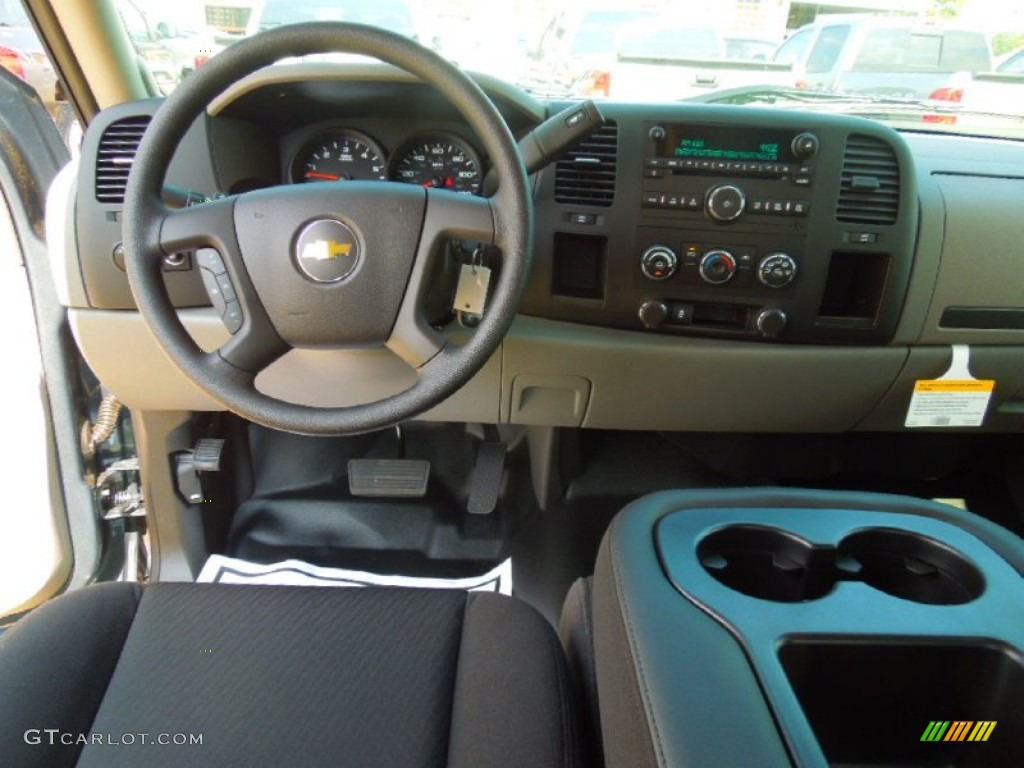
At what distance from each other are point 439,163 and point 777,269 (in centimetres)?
65

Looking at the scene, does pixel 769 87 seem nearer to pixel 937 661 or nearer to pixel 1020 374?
pixel 1020 374

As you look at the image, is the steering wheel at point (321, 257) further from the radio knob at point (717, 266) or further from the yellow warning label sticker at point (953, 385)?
the yellow warning label sticker at point (953, 385)

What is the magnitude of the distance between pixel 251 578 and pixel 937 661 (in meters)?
1.41

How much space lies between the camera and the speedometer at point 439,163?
1325 millimetres

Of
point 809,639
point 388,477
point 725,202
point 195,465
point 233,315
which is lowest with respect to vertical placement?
point 388,477

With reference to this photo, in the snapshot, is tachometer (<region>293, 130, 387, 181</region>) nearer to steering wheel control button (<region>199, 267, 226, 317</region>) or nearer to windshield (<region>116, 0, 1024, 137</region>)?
windshield (<region>116, 0, 1024, 137</region>)

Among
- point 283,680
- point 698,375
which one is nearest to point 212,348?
point 283,680

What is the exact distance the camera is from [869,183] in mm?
1270

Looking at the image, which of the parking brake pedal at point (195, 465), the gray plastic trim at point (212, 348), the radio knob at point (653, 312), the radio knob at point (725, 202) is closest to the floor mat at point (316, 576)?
the parking brake pedal at point (195, 465)

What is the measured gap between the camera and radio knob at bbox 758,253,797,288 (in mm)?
1300

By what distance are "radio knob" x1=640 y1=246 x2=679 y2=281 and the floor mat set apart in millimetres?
790

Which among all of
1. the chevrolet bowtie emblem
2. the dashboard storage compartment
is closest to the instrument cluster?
the chevrolet bowtie emblem

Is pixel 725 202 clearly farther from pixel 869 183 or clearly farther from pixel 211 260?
pixel 211 260

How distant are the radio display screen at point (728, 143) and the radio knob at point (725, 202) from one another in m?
0.05
